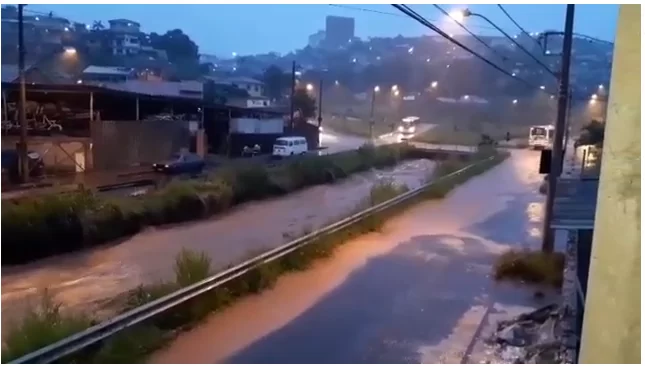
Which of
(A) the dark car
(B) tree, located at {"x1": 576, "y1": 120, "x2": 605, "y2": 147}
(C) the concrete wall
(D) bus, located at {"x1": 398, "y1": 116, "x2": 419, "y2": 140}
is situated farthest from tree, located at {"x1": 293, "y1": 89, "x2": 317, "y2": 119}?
(B) tree, located at {"x1": 576, "y1": 120, "x2": 605, "y2": 147}

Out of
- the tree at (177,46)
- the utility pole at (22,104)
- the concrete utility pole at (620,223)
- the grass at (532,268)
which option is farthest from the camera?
the grass at (532,268)

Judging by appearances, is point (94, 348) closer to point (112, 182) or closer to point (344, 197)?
point (112, 182)

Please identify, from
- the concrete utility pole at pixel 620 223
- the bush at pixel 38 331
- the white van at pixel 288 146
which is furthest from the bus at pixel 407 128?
the concrete utility pole at pixel 620 223

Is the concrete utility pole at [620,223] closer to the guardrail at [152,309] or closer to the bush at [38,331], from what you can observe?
the guardrail at [152,309]

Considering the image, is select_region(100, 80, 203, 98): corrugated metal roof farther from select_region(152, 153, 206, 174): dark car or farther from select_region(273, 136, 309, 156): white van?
select_region(273, 136, 309, 156): white van

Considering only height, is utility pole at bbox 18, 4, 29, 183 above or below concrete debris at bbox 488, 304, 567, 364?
above

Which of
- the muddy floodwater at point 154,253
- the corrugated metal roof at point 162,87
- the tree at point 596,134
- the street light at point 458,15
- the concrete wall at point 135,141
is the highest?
the street light at point 458,15

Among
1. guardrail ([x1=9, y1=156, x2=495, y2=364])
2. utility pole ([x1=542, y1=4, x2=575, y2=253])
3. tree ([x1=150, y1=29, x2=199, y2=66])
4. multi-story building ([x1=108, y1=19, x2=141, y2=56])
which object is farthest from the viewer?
utility pole ([x1=542, y1=4, x2=575, y2=253])
